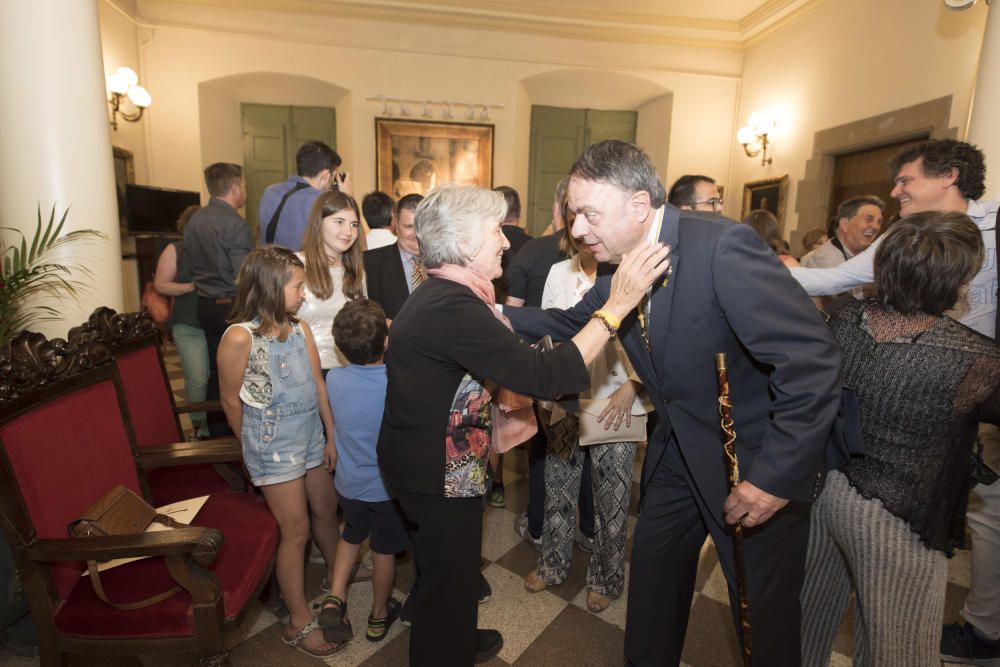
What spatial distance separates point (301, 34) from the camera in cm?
706

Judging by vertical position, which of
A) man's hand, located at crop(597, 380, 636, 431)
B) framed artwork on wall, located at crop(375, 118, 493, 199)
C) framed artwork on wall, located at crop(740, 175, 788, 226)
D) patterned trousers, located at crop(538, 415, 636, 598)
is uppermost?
framed artwork on wall, located at crop(375, 118, 493, 199)

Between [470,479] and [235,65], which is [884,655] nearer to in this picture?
[470,479]

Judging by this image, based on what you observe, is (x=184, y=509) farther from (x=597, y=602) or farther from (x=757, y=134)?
(x=757, y=134)

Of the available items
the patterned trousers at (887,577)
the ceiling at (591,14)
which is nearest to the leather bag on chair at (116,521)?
the patterned trousers at (887,577)

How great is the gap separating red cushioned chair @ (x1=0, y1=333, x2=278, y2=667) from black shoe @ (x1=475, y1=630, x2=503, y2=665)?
32.7 inches

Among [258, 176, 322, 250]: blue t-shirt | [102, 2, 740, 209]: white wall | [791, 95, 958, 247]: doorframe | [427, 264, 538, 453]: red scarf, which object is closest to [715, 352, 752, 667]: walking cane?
[427, 264, 538, 453]: red scarf

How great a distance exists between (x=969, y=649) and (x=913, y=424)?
1.38 metres

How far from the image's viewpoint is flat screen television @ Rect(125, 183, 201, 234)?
6309 mm

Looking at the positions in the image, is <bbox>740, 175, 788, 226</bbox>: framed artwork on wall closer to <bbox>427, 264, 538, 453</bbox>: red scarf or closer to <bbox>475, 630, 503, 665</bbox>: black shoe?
<bbox>427, 264, 538, 453</bbox>: red scarf

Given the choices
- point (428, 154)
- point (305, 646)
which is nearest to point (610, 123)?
point (428, 154)

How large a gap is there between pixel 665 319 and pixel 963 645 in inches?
75.0

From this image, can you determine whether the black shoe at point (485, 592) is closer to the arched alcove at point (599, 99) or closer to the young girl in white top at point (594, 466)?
the young girl in white top at point (594, 466)

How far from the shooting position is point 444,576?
1.56 m

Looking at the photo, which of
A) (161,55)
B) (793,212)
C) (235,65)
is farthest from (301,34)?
(793,212)
